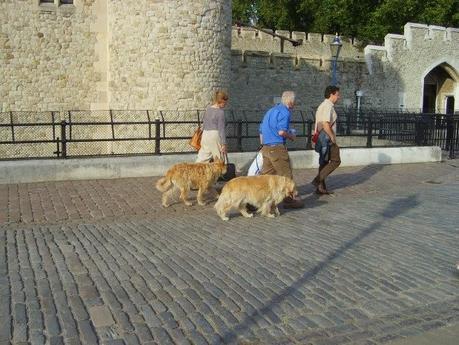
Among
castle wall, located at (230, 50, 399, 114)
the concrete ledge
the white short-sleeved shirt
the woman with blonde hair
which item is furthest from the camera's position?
castle wall, located at (230, 50, 399, 114)

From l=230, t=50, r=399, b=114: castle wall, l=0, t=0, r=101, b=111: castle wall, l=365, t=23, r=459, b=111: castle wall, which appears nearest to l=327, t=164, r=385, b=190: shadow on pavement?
l=0, t=0, r=101, b=111: castle wall

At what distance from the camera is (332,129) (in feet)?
31.2

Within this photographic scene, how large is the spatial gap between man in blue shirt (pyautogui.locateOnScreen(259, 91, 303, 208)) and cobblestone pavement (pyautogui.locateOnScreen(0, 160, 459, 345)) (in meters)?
0.76

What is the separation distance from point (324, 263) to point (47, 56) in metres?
16.9

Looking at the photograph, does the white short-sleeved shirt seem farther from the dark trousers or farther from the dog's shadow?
the dog's shadow

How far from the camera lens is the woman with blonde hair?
8.89m

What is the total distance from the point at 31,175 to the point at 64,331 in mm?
7462

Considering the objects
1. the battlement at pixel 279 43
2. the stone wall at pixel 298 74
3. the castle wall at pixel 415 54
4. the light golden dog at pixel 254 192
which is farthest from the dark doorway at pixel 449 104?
the light golden dog at pixel 254 192

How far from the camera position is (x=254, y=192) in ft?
24.7

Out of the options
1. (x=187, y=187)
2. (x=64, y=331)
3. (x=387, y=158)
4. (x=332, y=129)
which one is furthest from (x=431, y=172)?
(x=64, y=331)

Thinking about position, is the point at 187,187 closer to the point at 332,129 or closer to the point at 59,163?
the point at 332,129

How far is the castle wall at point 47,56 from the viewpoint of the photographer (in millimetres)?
19250

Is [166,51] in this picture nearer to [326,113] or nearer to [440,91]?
[326,113]

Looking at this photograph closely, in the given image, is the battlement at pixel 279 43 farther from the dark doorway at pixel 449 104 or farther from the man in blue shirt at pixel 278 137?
the man in blue shirt at pixel 278 137
